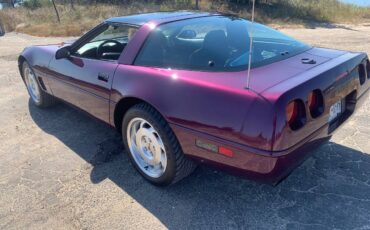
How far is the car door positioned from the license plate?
179 centimetres

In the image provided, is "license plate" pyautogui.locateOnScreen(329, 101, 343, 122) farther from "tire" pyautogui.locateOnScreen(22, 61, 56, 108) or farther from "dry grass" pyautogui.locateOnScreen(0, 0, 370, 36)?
"dry grass" pyautogui.locateOnScreen(0, 0, 370, 36)

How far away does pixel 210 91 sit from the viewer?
88.7 inches

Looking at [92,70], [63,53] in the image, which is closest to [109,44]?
[92,70]

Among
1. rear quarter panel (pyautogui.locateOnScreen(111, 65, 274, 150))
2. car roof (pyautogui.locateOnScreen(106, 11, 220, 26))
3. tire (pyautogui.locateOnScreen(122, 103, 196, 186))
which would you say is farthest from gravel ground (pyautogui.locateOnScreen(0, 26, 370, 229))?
car roof (pyautogui.locateOnScreen(106, 11, 220, 26))

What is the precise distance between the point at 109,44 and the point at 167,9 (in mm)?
13529

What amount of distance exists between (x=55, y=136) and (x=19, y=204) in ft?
4.16

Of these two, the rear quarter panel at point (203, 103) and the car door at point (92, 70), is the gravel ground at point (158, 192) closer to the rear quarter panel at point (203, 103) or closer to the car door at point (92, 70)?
the car door at point (92, 70)

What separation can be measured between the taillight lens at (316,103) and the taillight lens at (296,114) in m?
0.13

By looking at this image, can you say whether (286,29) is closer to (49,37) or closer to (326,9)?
(326,9)

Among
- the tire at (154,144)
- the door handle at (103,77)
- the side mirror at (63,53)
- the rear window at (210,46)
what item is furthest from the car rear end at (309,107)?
the side mirror at (63,53)

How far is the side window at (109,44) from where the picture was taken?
10.6 feet

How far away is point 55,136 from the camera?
3975 mm

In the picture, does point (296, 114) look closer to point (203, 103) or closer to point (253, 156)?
point (253, 156)

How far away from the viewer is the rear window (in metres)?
2.57
